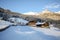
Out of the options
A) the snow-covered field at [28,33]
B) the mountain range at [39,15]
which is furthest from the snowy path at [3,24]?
the mountain range at [39,15]

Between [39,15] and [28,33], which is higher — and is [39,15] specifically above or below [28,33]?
above

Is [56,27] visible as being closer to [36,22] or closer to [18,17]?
[36,22]

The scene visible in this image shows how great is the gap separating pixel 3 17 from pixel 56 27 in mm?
1077

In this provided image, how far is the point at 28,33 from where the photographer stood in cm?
221

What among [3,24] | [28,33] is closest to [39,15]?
[28,33]

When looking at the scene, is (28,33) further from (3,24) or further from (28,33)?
(3,24)

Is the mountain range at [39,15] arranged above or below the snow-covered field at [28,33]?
above

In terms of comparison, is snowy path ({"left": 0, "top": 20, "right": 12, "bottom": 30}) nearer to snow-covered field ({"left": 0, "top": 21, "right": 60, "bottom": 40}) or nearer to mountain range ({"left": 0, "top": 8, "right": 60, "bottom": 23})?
snow-covered field ({"left": 0, "top": 21, "right": 60, "bottom": 40})

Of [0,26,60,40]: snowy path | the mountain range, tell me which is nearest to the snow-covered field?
[0,26,60,40]: snowy path

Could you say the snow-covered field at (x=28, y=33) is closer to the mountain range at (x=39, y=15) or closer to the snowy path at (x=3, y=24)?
the snowy path at (x=3, y=24)

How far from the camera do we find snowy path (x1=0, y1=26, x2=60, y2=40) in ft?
7.00

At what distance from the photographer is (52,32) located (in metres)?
2.22

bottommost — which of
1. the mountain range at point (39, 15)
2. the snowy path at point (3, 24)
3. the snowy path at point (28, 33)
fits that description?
the snowy path at point (28, 33)

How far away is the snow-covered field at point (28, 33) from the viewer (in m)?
2.14
